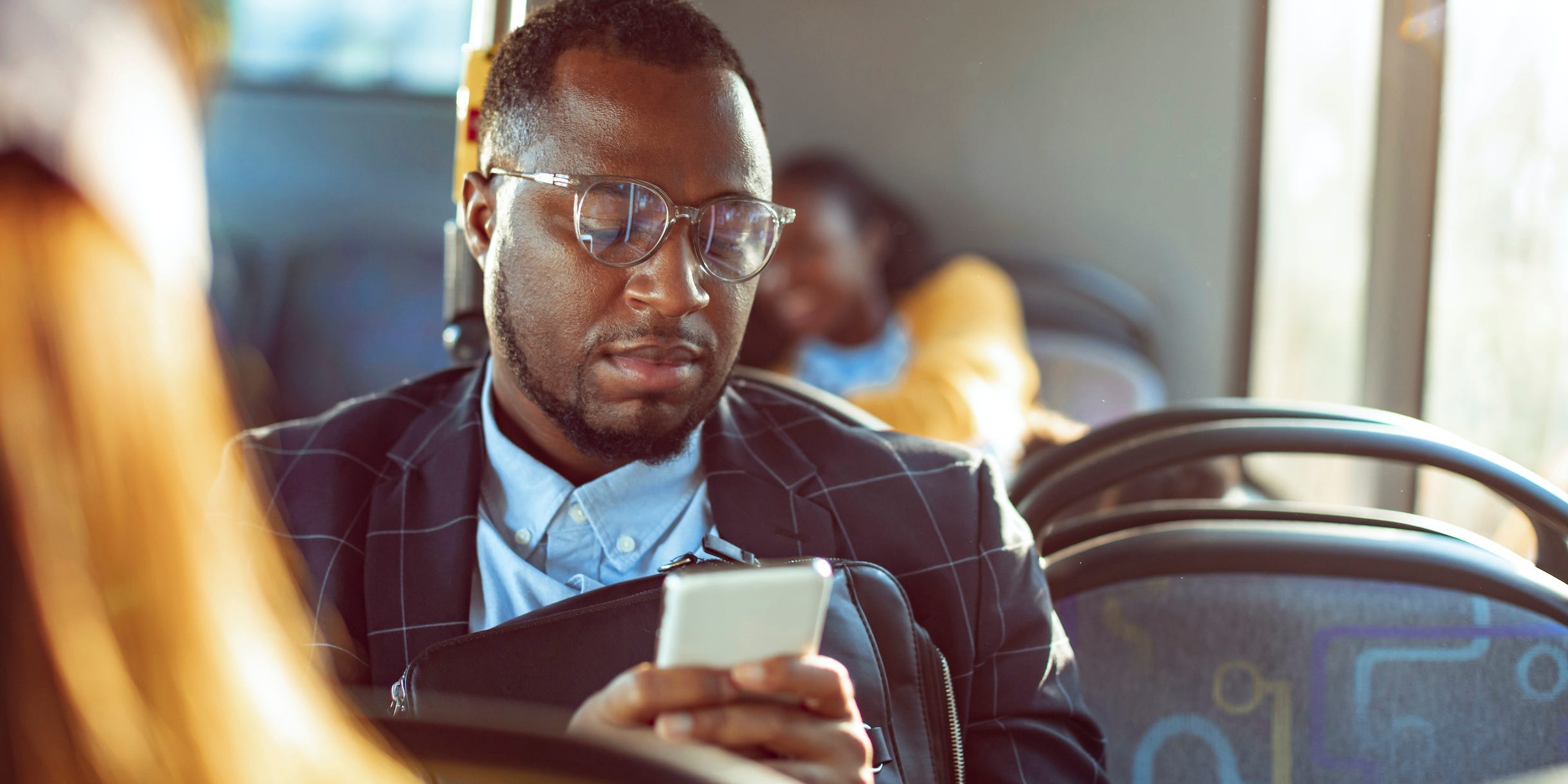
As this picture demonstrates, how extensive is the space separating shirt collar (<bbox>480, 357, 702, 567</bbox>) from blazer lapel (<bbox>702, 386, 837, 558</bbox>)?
0.11ft

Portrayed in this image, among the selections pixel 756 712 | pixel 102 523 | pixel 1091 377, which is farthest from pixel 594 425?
pixel 1091 377

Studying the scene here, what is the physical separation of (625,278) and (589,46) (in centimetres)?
18

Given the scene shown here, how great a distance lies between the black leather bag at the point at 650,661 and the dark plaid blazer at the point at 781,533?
0.06 meters

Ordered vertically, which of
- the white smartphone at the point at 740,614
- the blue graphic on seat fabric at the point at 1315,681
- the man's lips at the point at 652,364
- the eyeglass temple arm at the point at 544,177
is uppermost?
the eyeglass temple arm at the point at 544,177

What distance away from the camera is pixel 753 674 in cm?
49

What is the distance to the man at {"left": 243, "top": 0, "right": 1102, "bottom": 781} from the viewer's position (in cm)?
80

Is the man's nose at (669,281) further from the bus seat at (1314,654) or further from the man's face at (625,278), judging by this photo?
the bus seat at (1314,654)

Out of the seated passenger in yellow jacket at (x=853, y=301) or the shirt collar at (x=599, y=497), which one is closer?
the shirt collar at (x=599, y=497)

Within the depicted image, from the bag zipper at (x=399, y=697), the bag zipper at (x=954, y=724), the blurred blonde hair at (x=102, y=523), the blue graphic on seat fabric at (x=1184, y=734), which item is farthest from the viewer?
the blue graphic on seat fabric at (x=1184, y=734)

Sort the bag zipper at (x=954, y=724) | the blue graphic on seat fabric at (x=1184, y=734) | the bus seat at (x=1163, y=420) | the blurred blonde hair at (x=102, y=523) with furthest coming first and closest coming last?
the bus seat at (x=1163, y=420) → the blue graphic on seat fabric at (x=1184, y=734) → the bag zipper at (x=954, y=724) → the blurred blonde hair at (x=102, y=523)

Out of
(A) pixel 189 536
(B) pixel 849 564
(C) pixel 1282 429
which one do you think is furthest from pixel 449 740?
→ (C) pixel 1282 429

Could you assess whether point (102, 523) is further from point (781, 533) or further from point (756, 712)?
point (781, 533)

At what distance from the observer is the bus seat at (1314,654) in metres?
0.85

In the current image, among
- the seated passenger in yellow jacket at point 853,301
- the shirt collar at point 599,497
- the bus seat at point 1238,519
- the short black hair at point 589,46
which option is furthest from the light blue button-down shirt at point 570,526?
the seated passenger in yellow jacket at point 853,301
